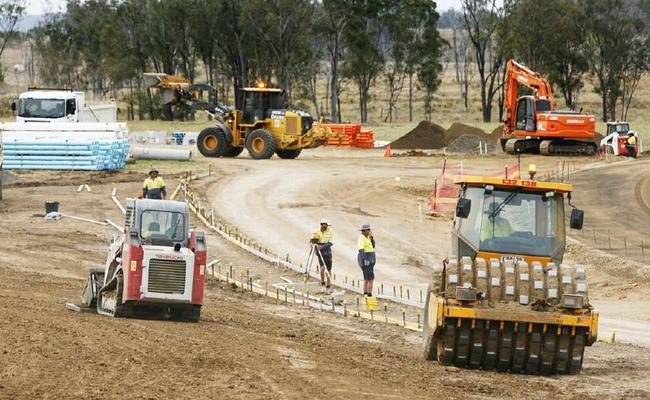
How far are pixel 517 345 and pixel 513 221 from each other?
196cm

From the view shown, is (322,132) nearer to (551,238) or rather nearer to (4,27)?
(551,238)

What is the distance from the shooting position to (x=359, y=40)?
9825 centimetres

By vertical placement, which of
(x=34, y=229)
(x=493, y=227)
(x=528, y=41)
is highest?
(x=528, y=41)

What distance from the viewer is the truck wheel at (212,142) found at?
51.9 m

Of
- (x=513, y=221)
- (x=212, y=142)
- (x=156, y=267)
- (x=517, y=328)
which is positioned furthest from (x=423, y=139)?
(x=517, y=328)

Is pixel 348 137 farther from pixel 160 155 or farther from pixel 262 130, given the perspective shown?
pixel 160 155

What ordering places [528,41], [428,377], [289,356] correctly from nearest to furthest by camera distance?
[428,377], [289,356], [528,41]

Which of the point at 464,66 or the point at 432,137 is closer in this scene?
the point at 432,137

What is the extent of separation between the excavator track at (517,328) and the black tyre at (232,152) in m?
38.0

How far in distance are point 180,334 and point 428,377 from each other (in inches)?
161

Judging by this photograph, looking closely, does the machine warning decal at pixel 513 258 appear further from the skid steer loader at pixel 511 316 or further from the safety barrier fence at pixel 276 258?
the safety barrier fence at pixel 276 258

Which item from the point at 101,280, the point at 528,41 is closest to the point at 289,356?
the point at 101,280

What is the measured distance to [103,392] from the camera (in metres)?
11.8

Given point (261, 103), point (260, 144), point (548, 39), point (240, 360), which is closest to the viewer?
point (240, 360)
